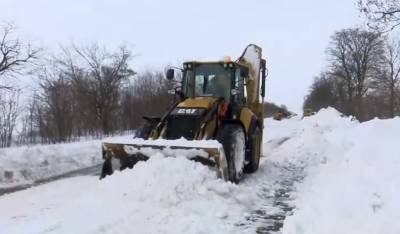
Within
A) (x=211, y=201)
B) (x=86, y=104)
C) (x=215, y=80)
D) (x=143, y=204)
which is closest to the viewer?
(x=143, y=204)

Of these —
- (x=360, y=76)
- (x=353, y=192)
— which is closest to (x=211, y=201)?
(x=353, y=192)

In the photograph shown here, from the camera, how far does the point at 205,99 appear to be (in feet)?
39.0

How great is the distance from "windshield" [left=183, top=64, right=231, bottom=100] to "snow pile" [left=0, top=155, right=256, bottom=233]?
3177 mm

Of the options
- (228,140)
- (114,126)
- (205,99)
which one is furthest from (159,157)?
(114,126)

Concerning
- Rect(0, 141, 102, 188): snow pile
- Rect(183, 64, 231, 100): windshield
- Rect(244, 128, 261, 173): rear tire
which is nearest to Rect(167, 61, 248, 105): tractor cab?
Rect(183, 64, 231, 100): windshield

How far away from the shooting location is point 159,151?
32.7 feet

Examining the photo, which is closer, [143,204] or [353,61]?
[143,204]

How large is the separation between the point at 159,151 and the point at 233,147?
5.44 ft

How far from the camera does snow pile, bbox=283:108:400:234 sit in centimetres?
631

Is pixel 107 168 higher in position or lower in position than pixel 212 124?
lower

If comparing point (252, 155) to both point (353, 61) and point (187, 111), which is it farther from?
point (353, 61)

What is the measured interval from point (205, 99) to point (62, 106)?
27.4 meters

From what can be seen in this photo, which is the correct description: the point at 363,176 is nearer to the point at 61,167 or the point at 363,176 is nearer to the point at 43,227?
the point at 43,227

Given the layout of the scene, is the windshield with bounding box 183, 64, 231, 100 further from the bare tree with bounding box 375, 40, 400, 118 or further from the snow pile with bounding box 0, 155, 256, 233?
the bare tree with bounding box 375, 40, 400, 118
